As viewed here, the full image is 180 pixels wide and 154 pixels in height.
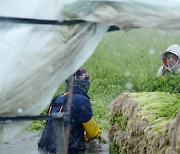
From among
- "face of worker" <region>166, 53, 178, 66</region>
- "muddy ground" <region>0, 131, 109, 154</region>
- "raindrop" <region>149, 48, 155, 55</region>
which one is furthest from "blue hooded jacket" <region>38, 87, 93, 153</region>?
"raindrop" <region>149, 48, 155, 55</region>

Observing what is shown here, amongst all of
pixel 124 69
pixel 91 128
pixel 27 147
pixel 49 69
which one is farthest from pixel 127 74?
pixel 49 69

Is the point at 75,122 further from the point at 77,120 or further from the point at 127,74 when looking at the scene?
the point at 127,74

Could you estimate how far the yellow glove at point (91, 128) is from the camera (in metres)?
6.14

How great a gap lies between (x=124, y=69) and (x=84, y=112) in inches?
326

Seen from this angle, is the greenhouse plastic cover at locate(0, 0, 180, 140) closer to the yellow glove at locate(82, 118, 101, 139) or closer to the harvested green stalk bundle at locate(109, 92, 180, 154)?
the harvested green stalk bundle at locate(109, 92, 180, 154)

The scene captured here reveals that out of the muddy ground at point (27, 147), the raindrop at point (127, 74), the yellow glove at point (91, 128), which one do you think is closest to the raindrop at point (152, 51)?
the raindrop at point (127, 74)

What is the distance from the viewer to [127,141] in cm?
600

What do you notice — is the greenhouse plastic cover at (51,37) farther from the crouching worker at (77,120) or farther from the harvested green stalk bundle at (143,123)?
the crouching worker at (77,120)

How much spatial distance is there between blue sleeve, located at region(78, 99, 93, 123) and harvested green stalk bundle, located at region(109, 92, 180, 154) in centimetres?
41

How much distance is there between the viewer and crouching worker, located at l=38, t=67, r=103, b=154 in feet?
19.7

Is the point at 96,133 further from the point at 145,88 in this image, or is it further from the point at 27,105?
the point at 27,105

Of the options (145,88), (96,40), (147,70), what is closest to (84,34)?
(96,40)

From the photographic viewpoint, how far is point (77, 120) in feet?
20.1

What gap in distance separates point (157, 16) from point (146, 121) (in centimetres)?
237
